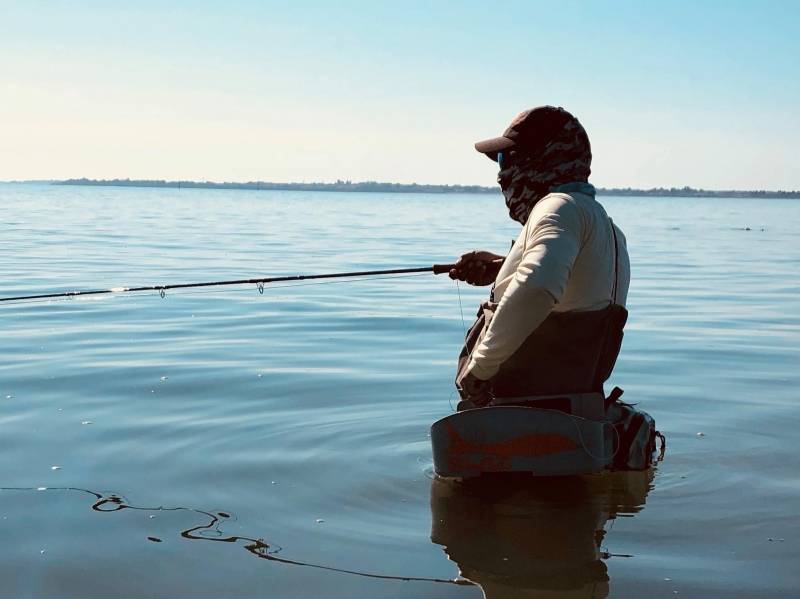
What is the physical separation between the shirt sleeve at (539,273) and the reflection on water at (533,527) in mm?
943

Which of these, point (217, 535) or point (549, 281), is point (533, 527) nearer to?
point (549, 281)

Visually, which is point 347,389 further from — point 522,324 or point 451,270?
point 522,324

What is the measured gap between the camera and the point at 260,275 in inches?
886

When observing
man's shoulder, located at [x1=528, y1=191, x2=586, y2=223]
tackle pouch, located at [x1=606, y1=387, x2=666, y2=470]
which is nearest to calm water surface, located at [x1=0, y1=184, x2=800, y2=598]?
tackle pouch, located at [x1=606, y1=387, x2=666, y2=470]

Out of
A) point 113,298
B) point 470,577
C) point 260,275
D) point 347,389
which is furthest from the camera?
point 260,275

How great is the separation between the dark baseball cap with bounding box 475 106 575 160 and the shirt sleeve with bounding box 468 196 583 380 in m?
0.44

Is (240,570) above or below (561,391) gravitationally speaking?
below

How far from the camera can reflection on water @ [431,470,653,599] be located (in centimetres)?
496

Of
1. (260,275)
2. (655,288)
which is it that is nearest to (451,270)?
(655,288)

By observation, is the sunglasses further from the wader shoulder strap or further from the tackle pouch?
the tackle pouch

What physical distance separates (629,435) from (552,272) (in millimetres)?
1351

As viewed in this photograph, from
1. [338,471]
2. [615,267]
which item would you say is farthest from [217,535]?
[615,267]

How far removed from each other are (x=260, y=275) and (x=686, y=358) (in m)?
12.2

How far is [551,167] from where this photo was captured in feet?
19.1
